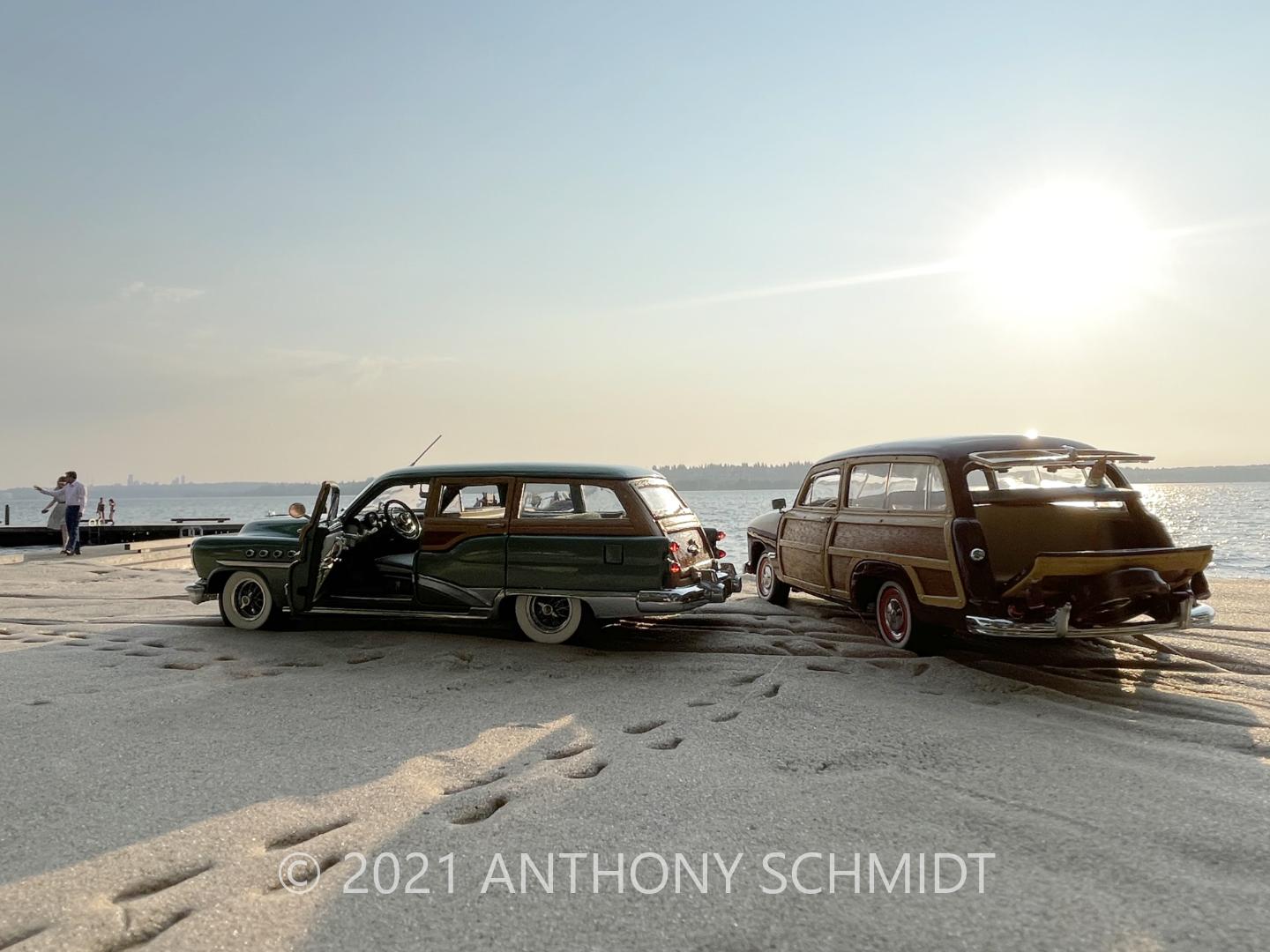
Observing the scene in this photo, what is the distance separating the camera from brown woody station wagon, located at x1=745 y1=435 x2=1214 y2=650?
20.7 feet

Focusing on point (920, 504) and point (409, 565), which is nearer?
point (920, 504)

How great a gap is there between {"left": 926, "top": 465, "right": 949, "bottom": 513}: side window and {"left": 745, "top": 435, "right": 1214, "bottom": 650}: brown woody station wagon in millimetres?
12

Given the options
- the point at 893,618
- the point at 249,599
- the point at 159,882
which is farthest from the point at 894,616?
the point at 249,599

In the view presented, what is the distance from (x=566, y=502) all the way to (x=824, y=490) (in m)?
2.84

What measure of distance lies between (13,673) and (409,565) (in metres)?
3.22

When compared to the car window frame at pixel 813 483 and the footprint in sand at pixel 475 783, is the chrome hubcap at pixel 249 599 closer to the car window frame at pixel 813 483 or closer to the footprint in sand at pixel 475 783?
the footprint in sand at pixel 475 783

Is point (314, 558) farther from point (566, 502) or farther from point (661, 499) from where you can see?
point (661, 499)

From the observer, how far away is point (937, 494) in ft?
23.2

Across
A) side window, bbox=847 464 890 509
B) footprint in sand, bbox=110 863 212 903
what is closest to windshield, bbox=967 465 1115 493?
side window, bbox=847 464 890 509

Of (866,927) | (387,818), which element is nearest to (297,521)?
(387,818)

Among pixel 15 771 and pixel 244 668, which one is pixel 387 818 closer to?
pixel 15 771

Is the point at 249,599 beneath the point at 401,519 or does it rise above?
beneath

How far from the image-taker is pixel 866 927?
3.03 metres

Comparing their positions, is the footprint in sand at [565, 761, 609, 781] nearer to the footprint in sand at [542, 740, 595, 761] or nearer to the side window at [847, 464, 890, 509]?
the footprint in sand at [542, 740, 595, 761]
